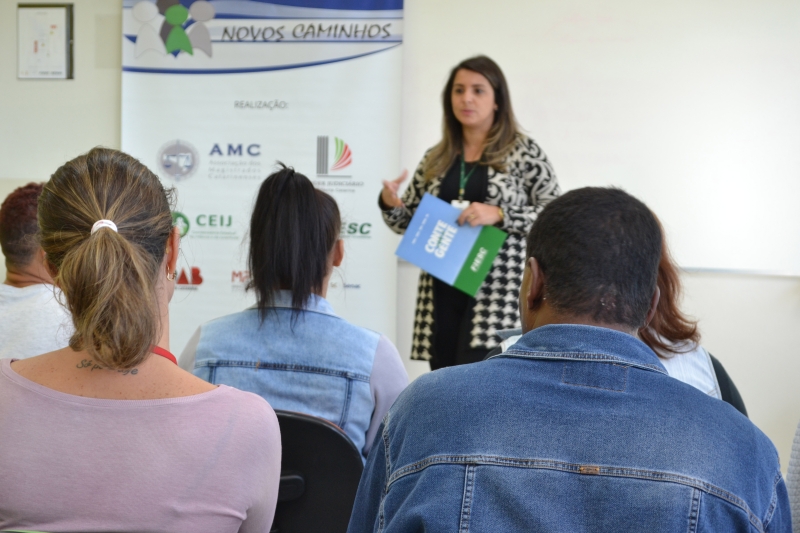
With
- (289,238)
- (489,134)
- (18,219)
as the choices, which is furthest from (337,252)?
(489,134)

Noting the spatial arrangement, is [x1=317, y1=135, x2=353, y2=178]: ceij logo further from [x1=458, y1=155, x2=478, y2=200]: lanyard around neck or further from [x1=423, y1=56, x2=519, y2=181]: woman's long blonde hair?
[x1=458, y1=155, x2=478, y2=200]: lanyard around neck

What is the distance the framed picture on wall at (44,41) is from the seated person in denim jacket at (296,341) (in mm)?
3153

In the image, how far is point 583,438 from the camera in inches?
33.1

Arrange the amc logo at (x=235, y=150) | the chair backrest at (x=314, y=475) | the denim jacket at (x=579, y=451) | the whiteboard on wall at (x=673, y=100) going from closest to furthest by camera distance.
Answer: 1. the denim jacket at (x=579, y=451)
2. the chair backrest at (x=314, y=475)
3. the whiteboard on wall at (x=673, y=100)
4. the amc logo at (x=235, y=150)

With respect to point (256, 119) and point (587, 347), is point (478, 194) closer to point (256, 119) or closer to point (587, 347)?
point (256, 119)

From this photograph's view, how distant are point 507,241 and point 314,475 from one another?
1.62 m

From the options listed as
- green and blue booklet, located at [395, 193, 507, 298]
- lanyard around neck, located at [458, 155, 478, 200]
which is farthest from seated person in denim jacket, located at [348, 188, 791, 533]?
lanyard around neck, located at [458, 155, 478, 200]

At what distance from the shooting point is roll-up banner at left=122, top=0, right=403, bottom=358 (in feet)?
12.7

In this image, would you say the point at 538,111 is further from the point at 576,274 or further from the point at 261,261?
the point at 576,274

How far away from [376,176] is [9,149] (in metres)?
2.23

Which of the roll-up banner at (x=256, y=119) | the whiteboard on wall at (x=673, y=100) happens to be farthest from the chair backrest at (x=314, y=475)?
the whiteboard on wall at (x=673, y=100)

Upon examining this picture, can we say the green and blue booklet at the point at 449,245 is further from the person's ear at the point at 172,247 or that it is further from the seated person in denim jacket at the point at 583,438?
the seated person in denim jacket at the point at 583,438

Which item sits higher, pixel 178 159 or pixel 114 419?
pixel 178 159

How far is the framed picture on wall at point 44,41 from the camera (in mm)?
4160
